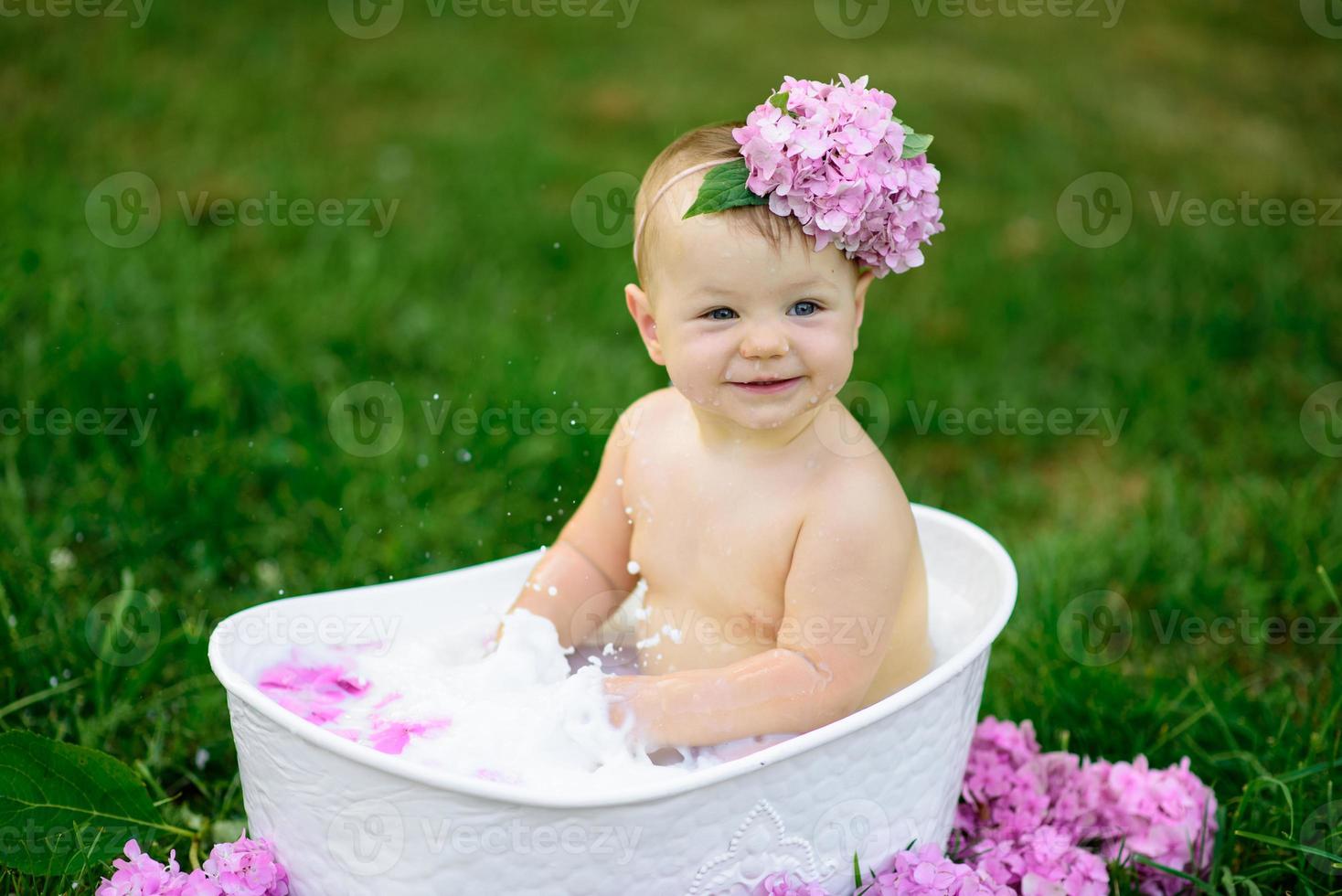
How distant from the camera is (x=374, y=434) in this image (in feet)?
10.6

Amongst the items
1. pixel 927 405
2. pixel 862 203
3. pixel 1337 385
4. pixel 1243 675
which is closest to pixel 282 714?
pixel 862 203

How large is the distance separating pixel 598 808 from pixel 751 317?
0.68 metres

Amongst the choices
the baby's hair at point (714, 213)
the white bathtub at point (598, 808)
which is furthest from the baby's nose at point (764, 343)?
the white bathtub at point (598, 808)

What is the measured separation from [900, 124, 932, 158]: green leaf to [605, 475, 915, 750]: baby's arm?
0.46 m

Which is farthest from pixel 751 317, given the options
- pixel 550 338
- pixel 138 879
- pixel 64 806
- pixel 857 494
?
pixel 550 338

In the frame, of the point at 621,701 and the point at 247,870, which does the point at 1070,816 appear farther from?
the point at 247,870

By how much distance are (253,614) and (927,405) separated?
2197 mm

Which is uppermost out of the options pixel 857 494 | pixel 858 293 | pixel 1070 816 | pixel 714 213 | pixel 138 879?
pixel 714 213

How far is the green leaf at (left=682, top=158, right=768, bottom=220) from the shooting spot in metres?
1.75

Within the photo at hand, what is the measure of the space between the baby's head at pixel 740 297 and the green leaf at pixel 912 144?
163 millimetres

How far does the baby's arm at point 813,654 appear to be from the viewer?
72.4 inches

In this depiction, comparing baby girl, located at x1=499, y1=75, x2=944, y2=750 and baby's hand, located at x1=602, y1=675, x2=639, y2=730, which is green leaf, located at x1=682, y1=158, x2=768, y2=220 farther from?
baby's hand, located at x1=602, y1=675, x2=639, y2=730

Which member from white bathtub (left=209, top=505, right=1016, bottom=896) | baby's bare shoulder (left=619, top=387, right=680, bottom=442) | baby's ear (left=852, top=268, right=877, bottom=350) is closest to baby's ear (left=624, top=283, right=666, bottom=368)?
baby's bare shoulder (left=619, top=387, right=680, bottom=442)

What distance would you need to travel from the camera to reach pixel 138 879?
175cm
